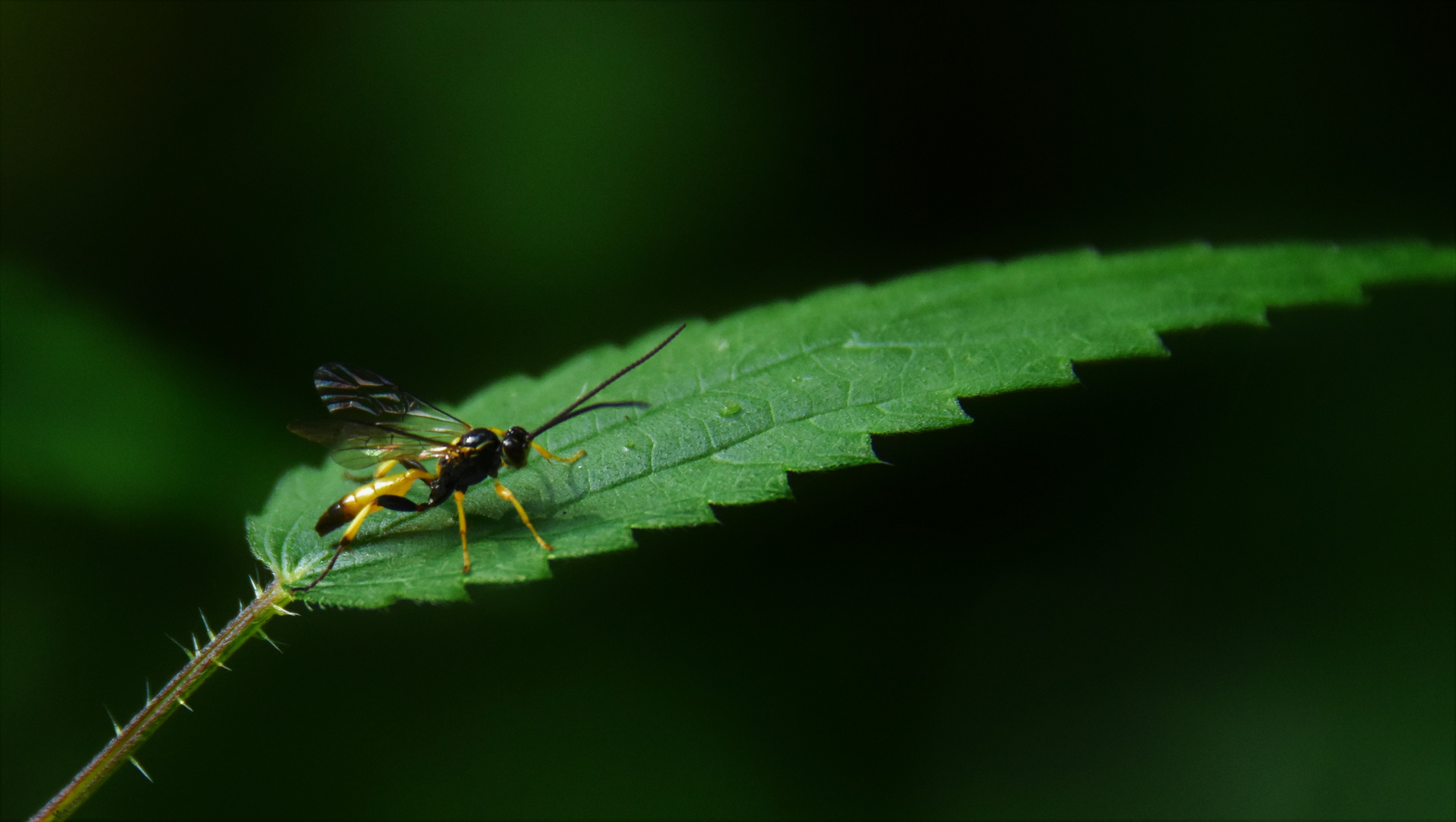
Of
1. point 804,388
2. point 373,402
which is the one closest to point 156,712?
point 373,402

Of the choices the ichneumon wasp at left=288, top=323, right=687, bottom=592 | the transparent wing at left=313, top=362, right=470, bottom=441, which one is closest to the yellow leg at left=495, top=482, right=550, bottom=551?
the ichneumon wasp at left=288, top=323, right=687, bottom=592

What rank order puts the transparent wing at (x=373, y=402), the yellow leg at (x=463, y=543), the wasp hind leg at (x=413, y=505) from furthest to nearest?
the transparent wing at (x=373, y=402)
the wasp hind leg at (x=413, y=505)
the yellow leg at (x=463, y=543)

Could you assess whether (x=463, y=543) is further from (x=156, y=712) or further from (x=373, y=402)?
(x=373, y=402)

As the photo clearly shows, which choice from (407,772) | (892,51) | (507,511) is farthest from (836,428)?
(892,51)

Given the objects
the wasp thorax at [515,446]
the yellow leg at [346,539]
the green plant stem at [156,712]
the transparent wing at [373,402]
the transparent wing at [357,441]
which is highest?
the transparent wing at [373,402]

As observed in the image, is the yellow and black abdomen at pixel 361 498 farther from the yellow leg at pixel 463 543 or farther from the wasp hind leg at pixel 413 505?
the yellow leg at pixel 463 543

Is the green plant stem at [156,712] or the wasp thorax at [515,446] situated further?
the wasp thorax at [515,446]

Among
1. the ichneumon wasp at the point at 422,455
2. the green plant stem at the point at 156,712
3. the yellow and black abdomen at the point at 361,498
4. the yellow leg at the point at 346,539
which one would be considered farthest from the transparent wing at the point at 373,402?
the green plant stem at the point at 156,712

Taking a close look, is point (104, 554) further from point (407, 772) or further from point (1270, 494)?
point (1270, 494)
